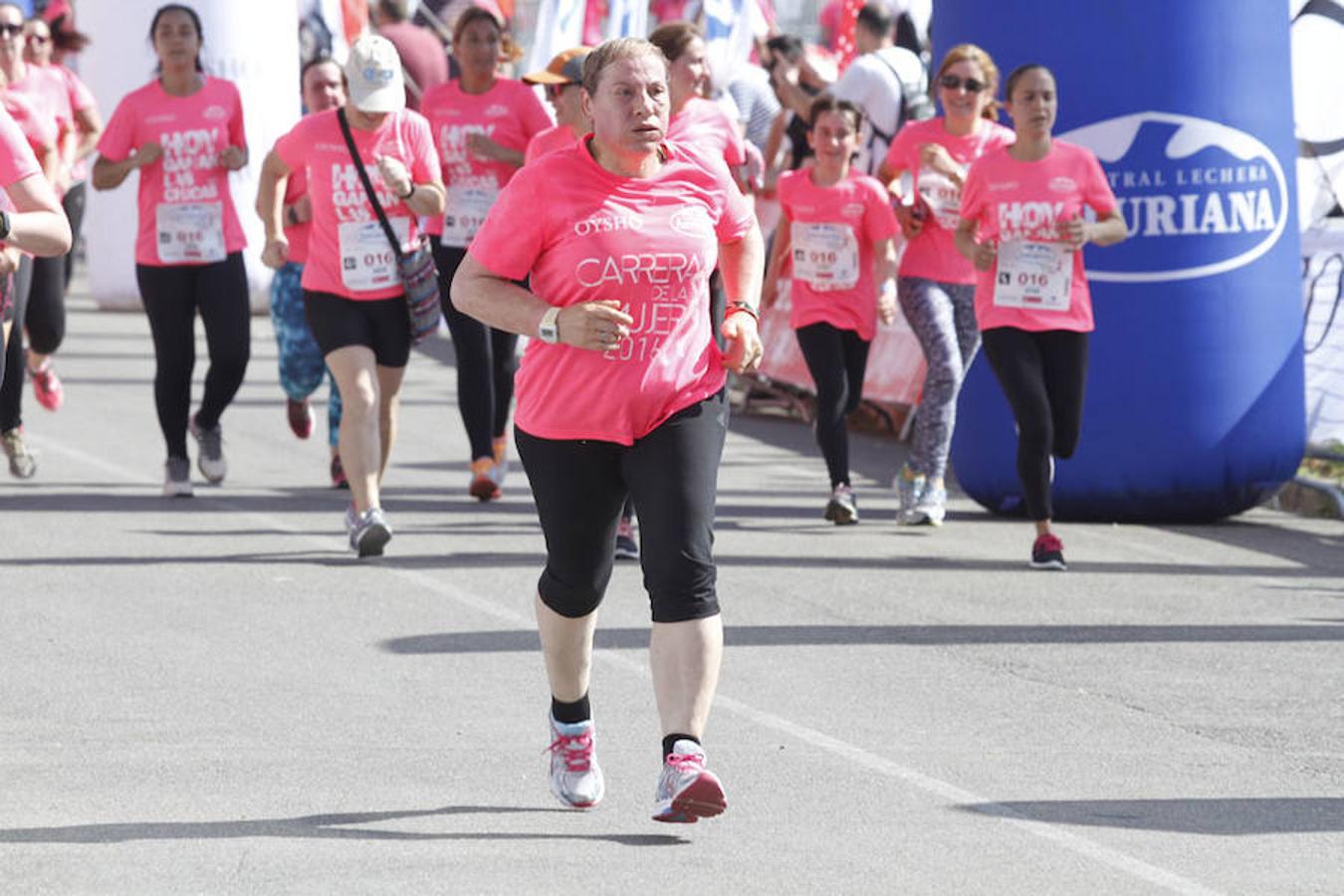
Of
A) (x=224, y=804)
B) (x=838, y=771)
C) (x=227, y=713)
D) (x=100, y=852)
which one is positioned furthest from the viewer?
(x=227, y=713)

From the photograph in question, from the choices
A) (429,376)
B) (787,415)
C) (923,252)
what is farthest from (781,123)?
(923,252)

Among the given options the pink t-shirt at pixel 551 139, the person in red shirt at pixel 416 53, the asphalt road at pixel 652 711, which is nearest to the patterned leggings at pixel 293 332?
the asphalt road at pixel 652 711

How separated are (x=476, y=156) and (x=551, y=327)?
6.27 meters

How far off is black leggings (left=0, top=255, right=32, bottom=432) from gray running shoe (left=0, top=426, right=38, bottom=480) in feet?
0.11

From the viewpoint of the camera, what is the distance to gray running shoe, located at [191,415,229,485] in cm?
1248

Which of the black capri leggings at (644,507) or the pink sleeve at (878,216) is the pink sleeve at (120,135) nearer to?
the pink sleeve at (878,216)

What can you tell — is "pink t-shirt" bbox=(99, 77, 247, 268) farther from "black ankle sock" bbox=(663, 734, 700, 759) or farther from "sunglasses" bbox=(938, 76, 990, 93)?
"black ankle sock" bbox=(663, 734, 700, 759)

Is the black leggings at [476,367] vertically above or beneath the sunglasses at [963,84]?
beneath

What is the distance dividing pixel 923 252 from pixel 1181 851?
603cm

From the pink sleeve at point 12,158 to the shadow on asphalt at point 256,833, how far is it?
1.58 m

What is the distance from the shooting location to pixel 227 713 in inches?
282

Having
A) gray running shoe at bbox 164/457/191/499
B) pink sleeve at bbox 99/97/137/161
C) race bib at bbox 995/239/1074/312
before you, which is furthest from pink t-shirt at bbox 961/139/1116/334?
pink sleeve at bbox 99/97/137/161

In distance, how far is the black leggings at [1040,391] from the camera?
33.1 ft

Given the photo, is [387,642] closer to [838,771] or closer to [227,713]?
[227,713]
